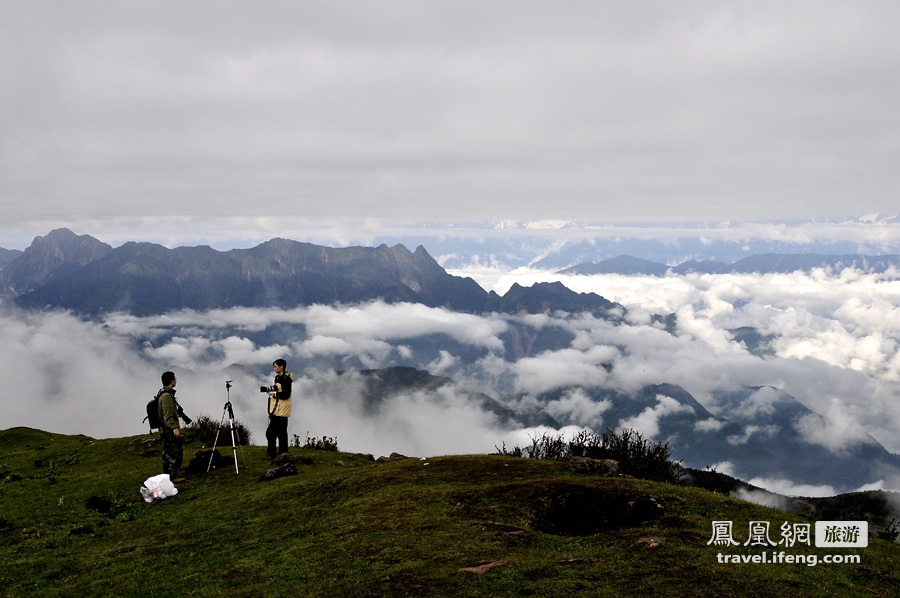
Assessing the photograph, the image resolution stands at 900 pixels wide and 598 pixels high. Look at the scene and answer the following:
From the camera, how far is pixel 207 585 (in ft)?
33.0

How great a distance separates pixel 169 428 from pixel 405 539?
501 inches

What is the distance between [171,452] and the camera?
1992cm

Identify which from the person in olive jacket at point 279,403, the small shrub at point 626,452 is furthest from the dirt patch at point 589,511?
the person in olive jacket at point 279,403

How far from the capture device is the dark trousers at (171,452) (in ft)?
64.5

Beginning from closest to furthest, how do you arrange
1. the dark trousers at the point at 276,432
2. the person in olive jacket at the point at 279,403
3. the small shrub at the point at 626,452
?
the small shrub at the point at 626,452
the person in olive jacket at the point at 279,403
the dark trousers at the point at 276,432

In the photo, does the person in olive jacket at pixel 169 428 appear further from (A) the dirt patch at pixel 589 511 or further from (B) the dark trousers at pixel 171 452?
(A) the dirt patch at pixel 589 511

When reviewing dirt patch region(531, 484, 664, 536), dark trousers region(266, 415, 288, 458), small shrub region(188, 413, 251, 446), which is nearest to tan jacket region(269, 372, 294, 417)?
dark trousers region(266, 415, 288, 458)

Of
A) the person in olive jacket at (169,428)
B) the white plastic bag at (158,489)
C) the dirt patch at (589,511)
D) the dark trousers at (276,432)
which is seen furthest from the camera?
the dark trousers at (276,432)

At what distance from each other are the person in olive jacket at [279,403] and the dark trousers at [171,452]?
11.7 feet

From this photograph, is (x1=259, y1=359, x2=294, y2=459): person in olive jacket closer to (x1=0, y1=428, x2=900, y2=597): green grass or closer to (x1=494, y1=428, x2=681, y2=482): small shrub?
(x1=0, y1=428, x2=900, y2=597): green grass

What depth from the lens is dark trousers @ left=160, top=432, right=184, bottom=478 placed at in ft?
64.5

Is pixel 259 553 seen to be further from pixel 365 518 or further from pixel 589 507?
pixel 589 507

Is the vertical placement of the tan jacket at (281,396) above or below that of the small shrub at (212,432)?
above

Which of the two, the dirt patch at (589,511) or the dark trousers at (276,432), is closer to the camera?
the dirt patch at (589,511)
